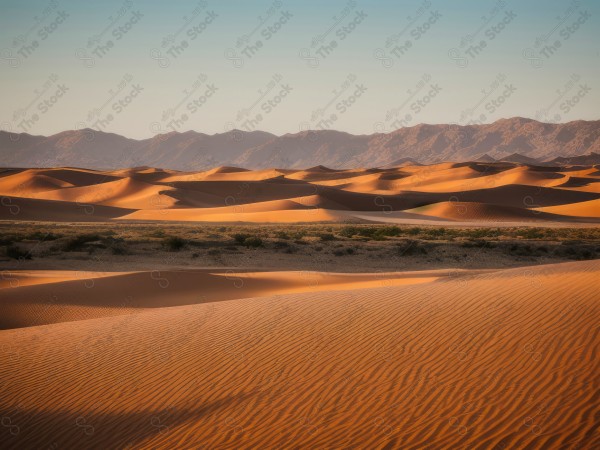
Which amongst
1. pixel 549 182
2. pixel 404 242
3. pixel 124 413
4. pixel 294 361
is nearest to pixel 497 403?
pixel 294 361

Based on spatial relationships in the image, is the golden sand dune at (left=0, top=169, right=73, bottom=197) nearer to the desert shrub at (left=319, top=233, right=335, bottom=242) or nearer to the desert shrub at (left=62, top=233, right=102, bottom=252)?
the desert shrub at (left=62, top=233, right=102, bottom=252)

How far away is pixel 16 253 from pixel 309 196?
43040 mm

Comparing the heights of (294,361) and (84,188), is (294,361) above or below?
below

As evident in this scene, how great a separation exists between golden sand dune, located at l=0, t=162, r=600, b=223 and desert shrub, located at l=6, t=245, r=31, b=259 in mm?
24478

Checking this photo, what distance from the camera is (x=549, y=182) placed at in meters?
85.8

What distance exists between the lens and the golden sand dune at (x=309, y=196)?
53719 millimetres

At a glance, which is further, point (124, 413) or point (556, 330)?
point (556, 330)

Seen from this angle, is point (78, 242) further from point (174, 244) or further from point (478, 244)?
point (478, 244)

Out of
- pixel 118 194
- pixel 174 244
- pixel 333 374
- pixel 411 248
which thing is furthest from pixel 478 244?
pixel 118 194

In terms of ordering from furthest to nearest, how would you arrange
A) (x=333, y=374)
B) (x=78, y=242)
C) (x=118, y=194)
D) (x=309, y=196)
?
1. (x=118, y=194)
2. (x=309, y=196)
3. (x=78, y=242)
4. (x=333, y=374)

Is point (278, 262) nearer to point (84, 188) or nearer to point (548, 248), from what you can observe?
point (548, 248)

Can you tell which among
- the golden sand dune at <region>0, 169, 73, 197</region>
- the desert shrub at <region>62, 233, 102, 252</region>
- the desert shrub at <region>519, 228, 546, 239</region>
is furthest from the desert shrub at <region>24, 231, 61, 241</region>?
the golden sand dune at <region>0, 169, 73, 197</region>

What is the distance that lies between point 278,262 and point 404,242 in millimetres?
7496

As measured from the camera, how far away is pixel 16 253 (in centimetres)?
2564
